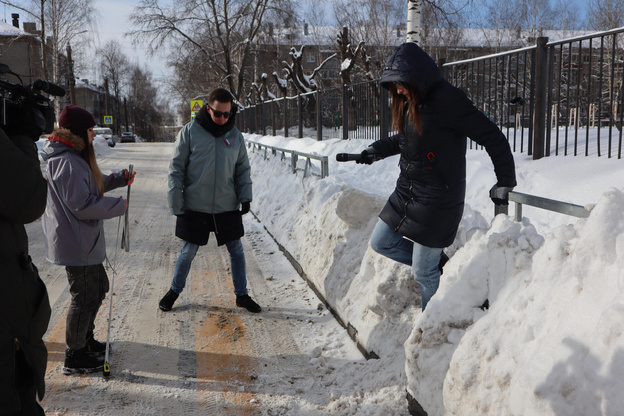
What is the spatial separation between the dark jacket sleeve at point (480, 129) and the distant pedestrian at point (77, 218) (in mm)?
2187

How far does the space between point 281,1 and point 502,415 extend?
30454 mm

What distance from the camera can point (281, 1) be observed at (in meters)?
29.7

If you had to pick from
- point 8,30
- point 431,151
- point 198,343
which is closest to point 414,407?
point 431,151

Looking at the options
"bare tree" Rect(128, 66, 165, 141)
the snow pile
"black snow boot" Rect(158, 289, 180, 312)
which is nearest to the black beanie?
"black snow boot" Rect(158, 289, 180, 312)

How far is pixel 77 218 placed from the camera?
134 inches

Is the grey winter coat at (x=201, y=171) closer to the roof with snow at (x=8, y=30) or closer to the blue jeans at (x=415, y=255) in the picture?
the blue jeans at (x=415, y=255)

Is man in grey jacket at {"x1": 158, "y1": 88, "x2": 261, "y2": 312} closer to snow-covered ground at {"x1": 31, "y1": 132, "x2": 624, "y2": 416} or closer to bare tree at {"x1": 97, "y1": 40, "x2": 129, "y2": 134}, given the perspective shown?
snow-covered ground at {"x1": 31, "y1": 132, "x2": 624, "y2": 416}

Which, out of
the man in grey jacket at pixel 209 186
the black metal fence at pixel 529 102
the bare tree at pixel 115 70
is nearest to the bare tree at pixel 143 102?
the bare tree at pixel 115 70

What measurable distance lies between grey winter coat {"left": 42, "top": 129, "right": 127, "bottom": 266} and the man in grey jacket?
1.16 meters

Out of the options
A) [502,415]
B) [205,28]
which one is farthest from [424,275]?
[205,28]

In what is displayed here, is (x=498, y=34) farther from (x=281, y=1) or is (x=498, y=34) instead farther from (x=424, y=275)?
(x=424, y=275)

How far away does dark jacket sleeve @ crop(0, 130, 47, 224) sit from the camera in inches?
73.0

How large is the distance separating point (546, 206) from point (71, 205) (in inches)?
110

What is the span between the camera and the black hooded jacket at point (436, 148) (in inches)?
112
